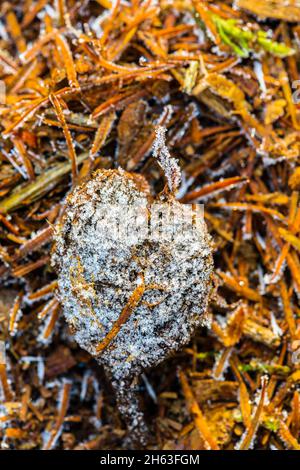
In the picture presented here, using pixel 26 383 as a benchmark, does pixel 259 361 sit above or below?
below

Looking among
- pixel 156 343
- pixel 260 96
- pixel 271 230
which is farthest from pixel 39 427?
pixel 260 96

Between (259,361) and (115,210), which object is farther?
(259,361)

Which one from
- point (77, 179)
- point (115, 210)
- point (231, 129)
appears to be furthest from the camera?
point (231, 129)

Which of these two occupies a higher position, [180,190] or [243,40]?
Answer: [243,40]

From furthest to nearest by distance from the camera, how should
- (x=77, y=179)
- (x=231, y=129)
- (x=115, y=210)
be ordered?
(x=231, y=129), (x=77, y=179), (x=115, y=210)

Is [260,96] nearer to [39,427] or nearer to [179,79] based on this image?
[179,79]

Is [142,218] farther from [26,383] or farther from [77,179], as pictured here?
[26,383]

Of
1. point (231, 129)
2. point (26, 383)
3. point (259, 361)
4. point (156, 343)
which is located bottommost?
point (259, 361)
